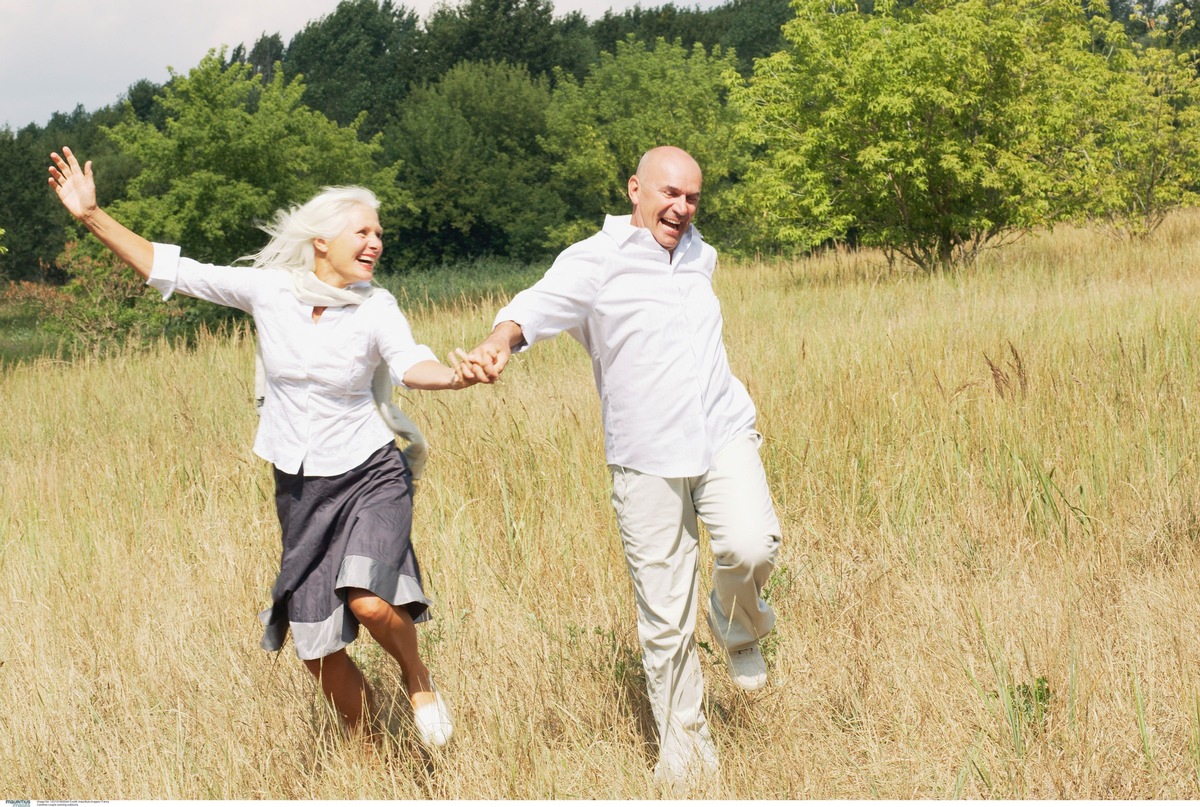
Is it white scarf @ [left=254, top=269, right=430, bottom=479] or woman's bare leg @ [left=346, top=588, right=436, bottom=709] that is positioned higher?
white scarf @ [left=254, top=269, right=430, bottom=479]

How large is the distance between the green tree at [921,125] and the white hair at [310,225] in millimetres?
11654

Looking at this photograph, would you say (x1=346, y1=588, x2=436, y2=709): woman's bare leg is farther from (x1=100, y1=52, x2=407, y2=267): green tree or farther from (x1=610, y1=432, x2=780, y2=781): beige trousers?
(x1=100, y1=52, x2=407, y2=267): green tree

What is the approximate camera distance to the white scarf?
3201 millimetres

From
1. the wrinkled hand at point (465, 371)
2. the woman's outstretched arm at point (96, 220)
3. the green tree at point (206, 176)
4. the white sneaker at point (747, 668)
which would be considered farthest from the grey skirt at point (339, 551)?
the green tree at point (206, 176)

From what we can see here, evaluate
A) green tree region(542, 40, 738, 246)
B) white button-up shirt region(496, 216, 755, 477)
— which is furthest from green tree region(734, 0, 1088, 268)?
green tree region(542, 40, 738, 246)

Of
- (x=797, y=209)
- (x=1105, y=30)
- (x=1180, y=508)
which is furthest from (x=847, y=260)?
(x=1180, y=508)

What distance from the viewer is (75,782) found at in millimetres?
3254

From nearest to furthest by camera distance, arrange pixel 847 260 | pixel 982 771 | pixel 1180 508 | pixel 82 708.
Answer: pixel 982 771 < pixel 82 708 < pixel 1180 508 < pixel 847 260

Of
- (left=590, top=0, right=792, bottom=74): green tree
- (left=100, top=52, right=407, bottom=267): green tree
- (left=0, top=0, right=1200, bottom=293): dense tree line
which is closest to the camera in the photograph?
(left=0, top=0, right=1200, bottom=293): dense tree line

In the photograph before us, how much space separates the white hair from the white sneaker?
5.70 ft

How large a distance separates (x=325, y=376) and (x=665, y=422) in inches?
39.1

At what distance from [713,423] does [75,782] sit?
7.16 feet

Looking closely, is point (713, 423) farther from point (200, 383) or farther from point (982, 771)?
point (200, 383)

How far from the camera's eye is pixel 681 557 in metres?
3.09
